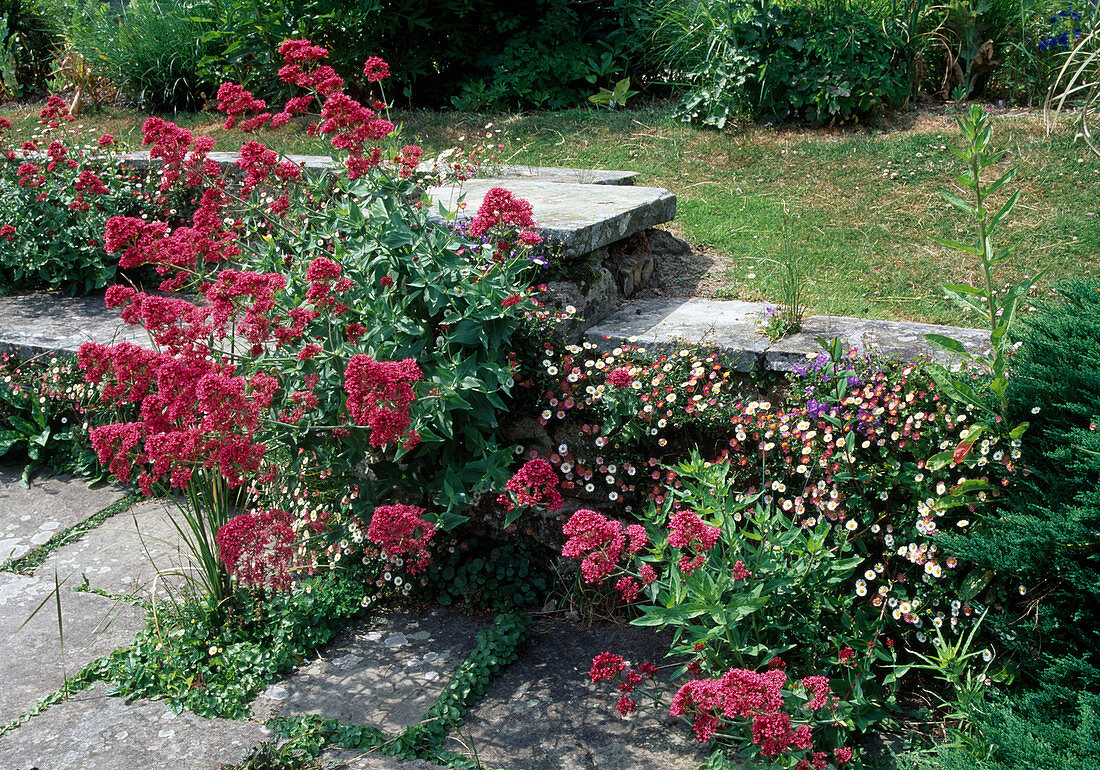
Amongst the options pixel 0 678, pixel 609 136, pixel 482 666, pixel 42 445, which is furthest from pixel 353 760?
pixel 609 136

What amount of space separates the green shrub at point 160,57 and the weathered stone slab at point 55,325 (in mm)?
3061

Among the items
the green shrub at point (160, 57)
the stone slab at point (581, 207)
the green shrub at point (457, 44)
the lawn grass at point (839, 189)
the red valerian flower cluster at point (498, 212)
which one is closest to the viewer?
the red valerian flower cluster at point (498, 212)

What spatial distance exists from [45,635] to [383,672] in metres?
1.23

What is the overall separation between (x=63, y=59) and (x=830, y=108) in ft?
23.6

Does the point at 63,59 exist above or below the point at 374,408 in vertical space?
above

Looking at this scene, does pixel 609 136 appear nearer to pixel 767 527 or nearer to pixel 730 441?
pixel 730 441

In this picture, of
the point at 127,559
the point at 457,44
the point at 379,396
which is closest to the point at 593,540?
the point at 379,396

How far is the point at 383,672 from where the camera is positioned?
271cm

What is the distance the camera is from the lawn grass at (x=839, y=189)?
3797 millimetres

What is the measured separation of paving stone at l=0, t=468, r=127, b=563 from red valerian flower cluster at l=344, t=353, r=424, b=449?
6.76 feet

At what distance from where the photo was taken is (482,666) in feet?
8.66

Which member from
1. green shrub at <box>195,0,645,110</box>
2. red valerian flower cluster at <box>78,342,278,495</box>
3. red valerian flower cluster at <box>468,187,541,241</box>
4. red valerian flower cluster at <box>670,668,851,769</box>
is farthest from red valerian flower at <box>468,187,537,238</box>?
green shrub at <box>195,0,645,110</box>

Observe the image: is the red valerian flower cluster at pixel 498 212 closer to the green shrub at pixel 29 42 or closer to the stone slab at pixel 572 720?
the stone slab at pixel 572 720

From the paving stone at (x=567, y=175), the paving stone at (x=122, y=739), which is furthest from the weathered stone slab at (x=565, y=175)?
Result: the paving stone at (x=122, y=739)
